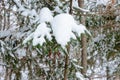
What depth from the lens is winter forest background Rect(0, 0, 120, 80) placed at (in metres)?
2.29

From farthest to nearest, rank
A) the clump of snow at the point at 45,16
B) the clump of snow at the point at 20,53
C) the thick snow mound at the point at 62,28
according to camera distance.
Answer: the clump of snow at the point at 20,53
the clump of snow at the point at 45,16
the thick snow mound at the point at 62,28

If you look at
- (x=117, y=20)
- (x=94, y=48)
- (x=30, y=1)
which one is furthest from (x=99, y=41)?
(x=30, y=1)

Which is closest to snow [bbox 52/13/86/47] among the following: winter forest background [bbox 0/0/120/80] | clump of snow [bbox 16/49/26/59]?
winter forest background [bbox 0/0/120/80]

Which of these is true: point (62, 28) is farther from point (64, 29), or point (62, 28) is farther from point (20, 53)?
point (20, 53)

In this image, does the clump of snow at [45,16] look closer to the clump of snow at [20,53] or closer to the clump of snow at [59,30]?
the clump of snow at [59,30]

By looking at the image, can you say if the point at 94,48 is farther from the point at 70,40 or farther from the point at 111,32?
the point at 70,40

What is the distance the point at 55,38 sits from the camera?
224 cm

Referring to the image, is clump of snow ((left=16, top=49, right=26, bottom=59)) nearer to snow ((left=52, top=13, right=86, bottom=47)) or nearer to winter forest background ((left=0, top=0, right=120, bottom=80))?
winter forest background ((left=0, top=0, right=120, bottom=80))

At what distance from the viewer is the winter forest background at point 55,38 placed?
2.29 m

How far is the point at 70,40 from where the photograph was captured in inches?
88.0

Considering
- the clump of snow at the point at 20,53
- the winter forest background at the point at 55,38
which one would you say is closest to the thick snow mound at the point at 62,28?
the winter forest background at the point at 55,38

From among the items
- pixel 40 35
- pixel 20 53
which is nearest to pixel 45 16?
pixel 40 35

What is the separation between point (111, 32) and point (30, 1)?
6.84ft

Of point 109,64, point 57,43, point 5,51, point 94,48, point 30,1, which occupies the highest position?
point 30,1
